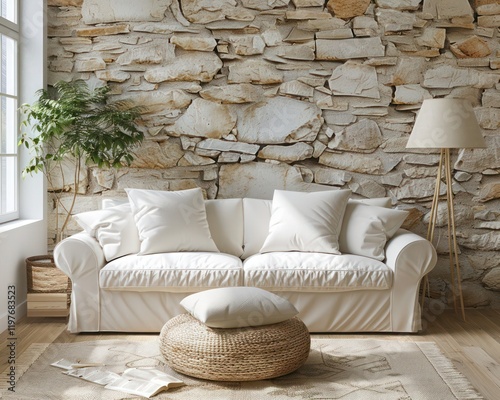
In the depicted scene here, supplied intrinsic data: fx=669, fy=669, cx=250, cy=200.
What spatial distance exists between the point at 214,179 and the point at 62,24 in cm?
161

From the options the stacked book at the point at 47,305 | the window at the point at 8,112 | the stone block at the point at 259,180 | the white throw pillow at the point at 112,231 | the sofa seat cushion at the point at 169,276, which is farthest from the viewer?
the stone block at the point at 259,180

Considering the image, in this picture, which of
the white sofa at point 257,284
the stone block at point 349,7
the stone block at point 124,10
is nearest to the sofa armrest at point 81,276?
the white sofa at point 257,284

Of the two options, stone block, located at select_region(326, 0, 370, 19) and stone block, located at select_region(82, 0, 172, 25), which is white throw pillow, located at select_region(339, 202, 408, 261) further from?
stone block, located at select_region(82, 0, 172, 25)

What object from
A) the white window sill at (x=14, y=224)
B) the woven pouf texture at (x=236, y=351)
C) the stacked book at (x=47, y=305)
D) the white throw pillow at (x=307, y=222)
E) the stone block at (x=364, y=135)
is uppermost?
the stone block at (x=364, y=135)

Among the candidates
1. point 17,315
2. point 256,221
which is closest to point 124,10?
point 256,221

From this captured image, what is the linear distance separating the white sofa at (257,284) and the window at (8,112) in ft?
2.78

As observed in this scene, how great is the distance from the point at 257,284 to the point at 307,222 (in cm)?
60

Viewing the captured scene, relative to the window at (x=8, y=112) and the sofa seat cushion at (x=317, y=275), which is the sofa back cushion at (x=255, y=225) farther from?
the window at (x=8, y=112)

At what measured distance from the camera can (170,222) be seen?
436cm

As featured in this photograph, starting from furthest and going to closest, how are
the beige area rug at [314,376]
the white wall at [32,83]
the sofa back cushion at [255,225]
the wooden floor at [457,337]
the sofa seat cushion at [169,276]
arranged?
the white wall at [32,83] → the sofa back cushion at [255,225] → the sofa seat cushion at [169,276] → the wooden floor at [457,337] → the beige area rug at [314,376]

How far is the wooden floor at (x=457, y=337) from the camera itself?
3424 mm

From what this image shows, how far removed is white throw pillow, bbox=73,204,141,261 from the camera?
4250 millimetres

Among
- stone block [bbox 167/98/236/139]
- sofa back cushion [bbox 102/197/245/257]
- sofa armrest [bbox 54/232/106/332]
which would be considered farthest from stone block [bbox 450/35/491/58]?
sofa armrest [bbox 54/232/106/332]

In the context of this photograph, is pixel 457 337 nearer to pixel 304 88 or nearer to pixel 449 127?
pixel 449 127
